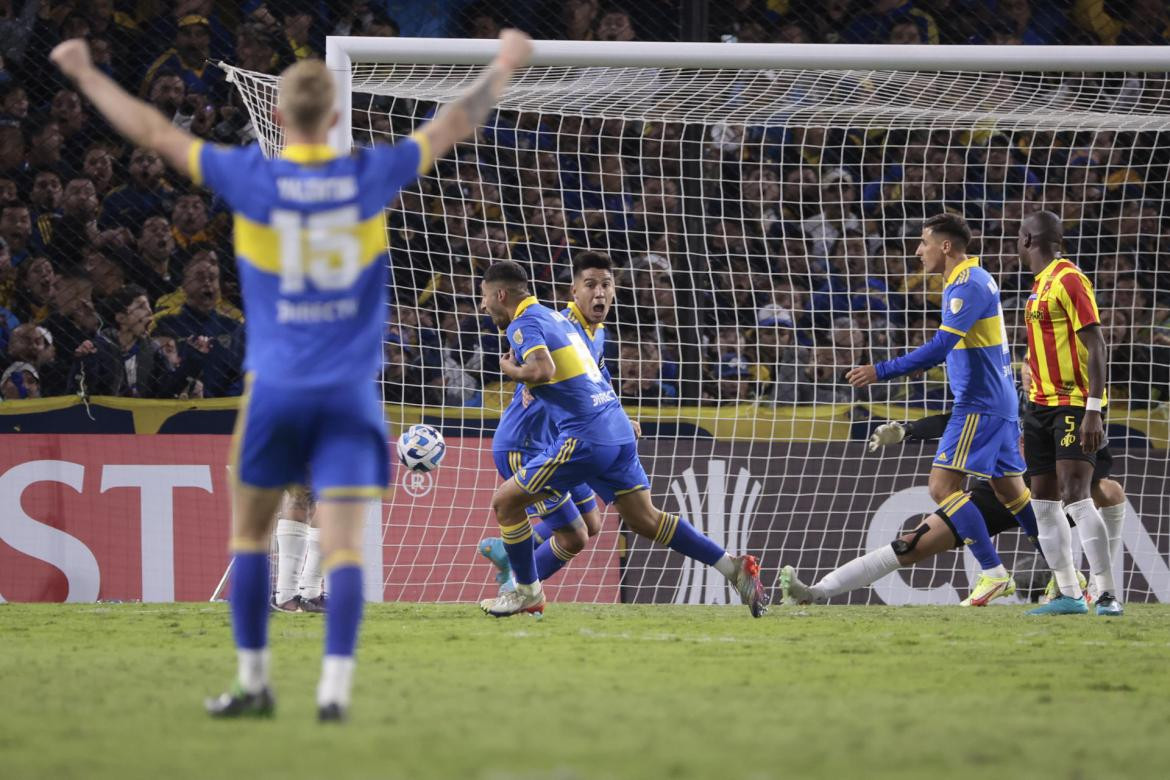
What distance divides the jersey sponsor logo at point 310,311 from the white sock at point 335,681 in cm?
86

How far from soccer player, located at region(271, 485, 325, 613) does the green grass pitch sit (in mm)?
713

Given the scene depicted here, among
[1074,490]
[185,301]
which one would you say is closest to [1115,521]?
[1074,490]

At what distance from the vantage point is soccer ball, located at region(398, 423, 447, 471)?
25.6 feet

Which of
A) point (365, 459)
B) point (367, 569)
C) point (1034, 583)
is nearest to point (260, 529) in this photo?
point (365, 459)

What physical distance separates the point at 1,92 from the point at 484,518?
5573 millimetres

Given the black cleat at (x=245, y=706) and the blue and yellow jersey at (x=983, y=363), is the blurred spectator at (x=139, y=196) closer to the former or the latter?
the blue and yellow jersey at (x=983, y=363)

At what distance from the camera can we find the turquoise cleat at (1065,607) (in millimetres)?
7746

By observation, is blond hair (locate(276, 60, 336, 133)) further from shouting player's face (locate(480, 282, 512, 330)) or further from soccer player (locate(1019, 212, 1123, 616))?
soccer player (locate(1019, 212, 1123, 616))

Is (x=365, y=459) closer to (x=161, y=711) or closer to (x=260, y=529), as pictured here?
(x=260, y=529)

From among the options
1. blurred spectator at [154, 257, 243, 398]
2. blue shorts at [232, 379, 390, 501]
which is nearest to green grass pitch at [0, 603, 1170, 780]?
blue shorts at [232, 379, 390, 501]

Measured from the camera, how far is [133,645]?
592 centimetres

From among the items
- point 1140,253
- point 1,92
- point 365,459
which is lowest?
point 365,459

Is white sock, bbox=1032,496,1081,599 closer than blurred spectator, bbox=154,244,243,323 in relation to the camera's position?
Yes

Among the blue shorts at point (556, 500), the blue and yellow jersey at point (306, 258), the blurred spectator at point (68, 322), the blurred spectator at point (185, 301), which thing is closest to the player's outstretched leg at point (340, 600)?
the blue and yellow jersey at point (306, 258)
